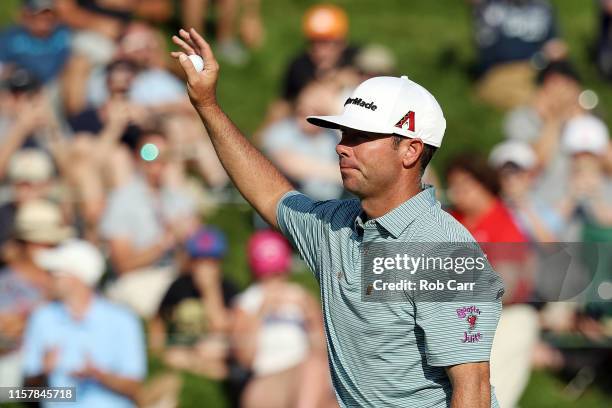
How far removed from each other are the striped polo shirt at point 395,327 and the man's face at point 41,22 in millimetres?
6861

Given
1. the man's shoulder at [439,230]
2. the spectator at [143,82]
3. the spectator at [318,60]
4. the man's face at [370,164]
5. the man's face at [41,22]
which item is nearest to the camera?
the man's shoulder at [439,230]

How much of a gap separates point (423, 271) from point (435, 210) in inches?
11.4

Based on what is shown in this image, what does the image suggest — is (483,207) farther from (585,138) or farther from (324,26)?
(324,26)

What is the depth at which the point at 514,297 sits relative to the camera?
746cm

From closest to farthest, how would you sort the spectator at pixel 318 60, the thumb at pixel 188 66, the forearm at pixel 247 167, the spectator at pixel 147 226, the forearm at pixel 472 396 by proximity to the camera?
the forearm at pixel 472 396 < the thumb at pixel 188 66 < the forearm at pixel 247 167 < the spectator at pixel 147 226 < the spectator at pixel 318 60

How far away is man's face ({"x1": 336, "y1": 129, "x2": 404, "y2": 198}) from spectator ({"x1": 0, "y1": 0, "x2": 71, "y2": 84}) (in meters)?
6.69

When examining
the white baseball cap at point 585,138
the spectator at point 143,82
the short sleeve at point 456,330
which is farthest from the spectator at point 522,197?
the short sleeve at point 456,330

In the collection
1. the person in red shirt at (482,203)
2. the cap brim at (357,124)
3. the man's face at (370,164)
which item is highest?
the cap brim at (357,124)

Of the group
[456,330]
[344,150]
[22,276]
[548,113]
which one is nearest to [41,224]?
[22,276]

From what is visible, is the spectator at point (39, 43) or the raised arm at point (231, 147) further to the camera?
the spectator at point (39, 43)

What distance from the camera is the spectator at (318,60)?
34.3 feet

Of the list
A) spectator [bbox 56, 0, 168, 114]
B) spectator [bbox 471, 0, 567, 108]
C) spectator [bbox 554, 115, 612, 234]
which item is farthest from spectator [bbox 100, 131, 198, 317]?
spectator [bbox 471, 0, 567, 108]

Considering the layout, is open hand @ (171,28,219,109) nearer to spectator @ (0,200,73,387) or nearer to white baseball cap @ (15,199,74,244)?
spectator @ (0,200,73,387)

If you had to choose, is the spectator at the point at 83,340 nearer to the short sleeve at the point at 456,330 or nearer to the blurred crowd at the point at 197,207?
the blurred crowd at the point at 197,207
